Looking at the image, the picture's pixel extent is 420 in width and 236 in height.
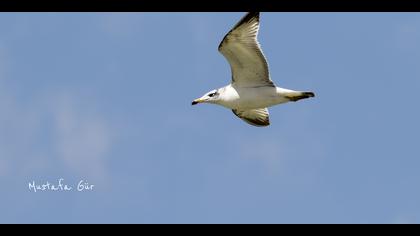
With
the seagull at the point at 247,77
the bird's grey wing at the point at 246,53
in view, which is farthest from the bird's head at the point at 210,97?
the bird's grey wing at the point at 246,53

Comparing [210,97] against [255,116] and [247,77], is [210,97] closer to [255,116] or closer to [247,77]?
[247,77]

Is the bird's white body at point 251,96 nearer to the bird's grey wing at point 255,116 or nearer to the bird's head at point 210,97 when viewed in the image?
the bird's head at point 210,97

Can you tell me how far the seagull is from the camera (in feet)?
53.1

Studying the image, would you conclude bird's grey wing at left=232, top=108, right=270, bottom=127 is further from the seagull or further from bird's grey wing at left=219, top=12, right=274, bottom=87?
bird's grey wing at left=219, top=12, right=274, bottom=87

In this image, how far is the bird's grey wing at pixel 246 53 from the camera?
16141 millimetres

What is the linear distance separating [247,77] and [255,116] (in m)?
2.48

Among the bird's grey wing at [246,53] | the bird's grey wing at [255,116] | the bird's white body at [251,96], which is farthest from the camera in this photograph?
the bird's grey wing at [255,116]
